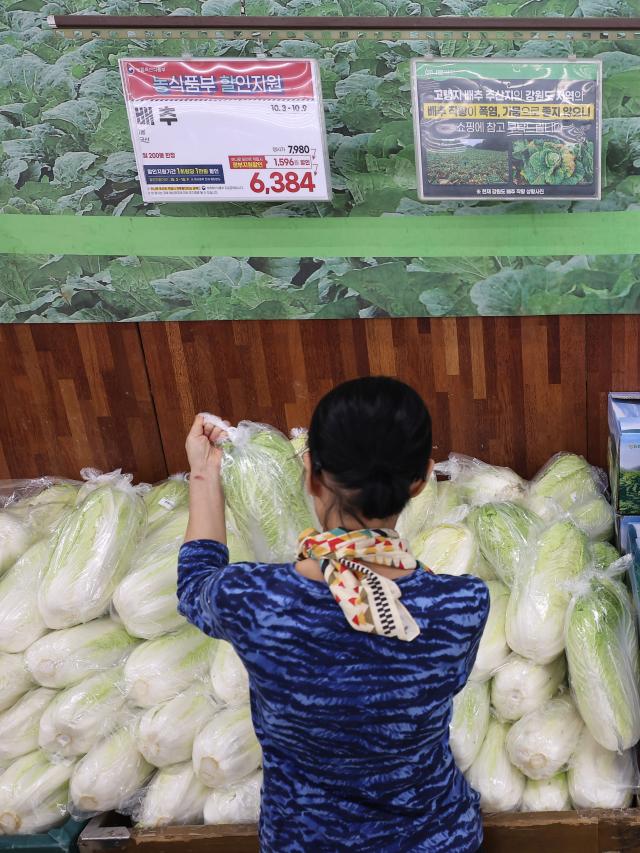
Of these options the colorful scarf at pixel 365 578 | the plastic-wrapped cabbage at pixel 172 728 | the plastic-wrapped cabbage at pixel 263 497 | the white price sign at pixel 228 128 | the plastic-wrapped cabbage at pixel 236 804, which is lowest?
the plastic-wrapped cabbage at pixel 236 804

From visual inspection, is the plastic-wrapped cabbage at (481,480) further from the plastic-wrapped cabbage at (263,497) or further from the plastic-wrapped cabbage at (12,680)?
the plastic-wrapped cabbage at (12,680)

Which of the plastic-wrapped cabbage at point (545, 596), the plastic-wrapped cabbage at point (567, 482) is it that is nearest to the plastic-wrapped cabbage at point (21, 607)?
the plastic-wrapped cabbage at point (545, 596)

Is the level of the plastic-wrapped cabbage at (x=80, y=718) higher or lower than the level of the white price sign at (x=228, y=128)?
lower

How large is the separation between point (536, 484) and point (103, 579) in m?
1.35

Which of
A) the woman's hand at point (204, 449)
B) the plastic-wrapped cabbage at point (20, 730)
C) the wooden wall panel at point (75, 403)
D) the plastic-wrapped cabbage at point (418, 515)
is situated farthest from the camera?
the wooden wall panel at point (75, 403)

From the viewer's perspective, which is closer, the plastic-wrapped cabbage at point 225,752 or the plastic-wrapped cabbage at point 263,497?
the plastic-wrapped cabbage at point 225,752

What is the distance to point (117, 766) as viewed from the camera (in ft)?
5.95

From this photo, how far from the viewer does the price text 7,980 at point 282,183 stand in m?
2.10

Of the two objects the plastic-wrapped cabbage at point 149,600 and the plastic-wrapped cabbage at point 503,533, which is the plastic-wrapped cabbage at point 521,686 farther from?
the plastic-wrapped cabbage at point 149,600

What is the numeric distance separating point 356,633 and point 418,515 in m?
1.15

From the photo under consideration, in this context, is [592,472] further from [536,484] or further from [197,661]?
[197,661]

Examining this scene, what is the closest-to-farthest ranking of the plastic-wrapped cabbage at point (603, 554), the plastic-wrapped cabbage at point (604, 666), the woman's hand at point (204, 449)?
the woman's hand at point (204, 449), the plastic-wrapped cabbage at point (604, 666), the plastic-wrapped cabbage at point (603, 554)

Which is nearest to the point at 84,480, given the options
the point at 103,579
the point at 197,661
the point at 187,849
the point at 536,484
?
the point at 103,579

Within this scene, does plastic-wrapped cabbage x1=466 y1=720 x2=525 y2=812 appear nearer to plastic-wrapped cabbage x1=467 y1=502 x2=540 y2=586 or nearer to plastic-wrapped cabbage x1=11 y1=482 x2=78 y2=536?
plastic-wrapped cabbage x1=467 y1=502 x2=540 y2=586
